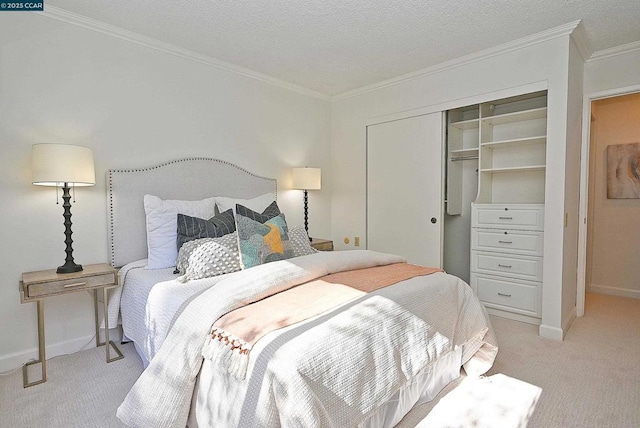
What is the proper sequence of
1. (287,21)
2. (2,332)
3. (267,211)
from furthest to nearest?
1. (267,211)
2. (287,21)
3. (2,332)

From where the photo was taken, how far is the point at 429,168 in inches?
146

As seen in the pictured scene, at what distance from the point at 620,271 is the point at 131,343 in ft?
16.6

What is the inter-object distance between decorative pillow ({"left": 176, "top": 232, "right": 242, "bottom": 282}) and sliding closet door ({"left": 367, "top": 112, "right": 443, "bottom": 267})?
85.1 inches

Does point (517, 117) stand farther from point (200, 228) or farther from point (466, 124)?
point (200, 228)

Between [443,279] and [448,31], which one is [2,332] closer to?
[443,279]

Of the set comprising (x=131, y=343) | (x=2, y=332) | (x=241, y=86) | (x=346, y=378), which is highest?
(x=241, y=86)

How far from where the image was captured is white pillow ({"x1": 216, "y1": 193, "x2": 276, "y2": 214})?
9.84ft

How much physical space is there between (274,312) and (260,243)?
881 mm

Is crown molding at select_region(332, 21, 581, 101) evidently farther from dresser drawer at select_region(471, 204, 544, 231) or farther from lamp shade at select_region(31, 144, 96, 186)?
lamp shade at select_region(31, 144, 96, 186)

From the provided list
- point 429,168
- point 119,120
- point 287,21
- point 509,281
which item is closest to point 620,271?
point 509,281

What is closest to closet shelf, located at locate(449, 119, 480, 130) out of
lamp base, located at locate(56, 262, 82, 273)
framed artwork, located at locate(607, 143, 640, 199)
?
framed artwork, located at locate(607, 143, 640, 199)

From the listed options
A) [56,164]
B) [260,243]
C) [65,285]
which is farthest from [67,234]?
[260,243]

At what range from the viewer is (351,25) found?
8.79 feet

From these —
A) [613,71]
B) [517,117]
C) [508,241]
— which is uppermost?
[613,71]
